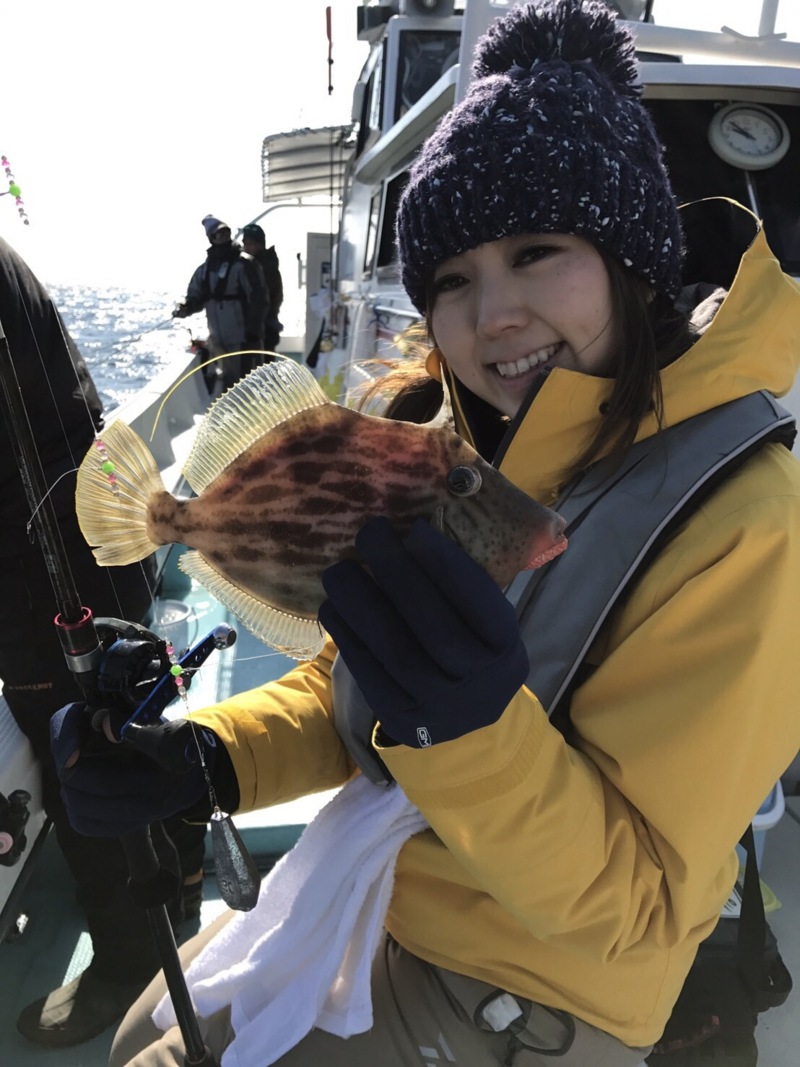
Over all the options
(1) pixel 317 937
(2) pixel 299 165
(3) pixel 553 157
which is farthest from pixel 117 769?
(2) pixel 299 165

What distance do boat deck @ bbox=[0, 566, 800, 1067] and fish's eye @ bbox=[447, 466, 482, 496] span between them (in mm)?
1133

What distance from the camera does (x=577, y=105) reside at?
4.46ft

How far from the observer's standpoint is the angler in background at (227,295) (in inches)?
366

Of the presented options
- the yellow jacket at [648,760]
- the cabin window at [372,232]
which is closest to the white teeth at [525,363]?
the yellow jacket at [648,760]

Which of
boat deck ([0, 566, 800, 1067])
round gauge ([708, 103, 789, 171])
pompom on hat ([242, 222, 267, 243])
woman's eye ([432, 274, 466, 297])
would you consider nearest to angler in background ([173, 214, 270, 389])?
pompom on hat ([242, 222, 267, 243])

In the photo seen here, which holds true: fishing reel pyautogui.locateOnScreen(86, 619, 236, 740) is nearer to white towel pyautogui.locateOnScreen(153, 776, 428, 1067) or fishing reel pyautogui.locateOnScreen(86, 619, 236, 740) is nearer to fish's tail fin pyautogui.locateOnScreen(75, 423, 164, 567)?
fish's tail fin pyautogui.locateOnScreen(75, 423, 164, 567)

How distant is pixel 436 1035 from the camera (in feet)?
4.40

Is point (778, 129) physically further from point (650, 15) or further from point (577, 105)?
point (577, 105)

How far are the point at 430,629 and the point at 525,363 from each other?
2.17 ft

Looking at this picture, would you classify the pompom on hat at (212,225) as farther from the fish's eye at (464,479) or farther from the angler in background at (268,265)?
the fish's eye at (464,479)

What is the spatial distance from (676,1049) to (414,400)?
1.81 meters

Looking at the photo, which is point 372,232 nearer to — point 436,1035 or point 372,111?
point 372,111

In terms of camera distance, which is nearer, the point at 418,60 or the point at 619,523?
the point at 619,523

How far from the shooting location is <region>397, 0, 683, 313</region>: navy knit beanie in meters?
1.33
